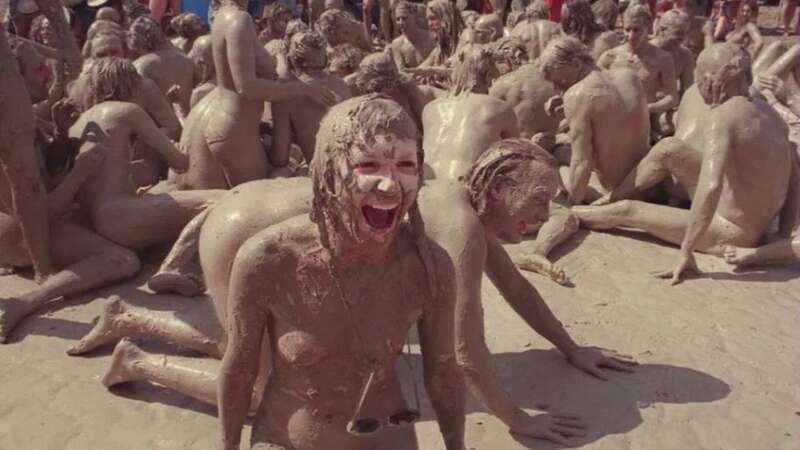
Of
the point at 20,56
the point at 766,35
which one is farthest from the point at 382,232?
the point at 766,35

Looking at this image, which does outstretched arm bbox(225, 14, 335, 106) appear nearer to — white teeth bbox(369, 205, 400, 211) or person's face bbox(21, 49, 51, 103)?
person's face bbox(21, 49, 51, 103)

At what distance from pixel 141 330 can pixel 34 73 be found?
2.60m

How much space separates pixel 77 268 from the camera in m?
5.11

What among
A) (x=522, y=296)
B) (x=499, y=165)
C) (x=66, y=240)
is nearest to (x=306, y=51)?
(x=66, y=240)

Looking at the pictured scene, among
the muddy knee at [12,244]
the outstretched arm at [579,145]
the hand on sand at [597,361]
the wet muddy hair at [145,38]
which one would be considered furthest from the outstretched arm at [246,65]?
the hand on sand at [597,361]

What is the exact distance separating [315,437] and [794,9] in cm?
1513

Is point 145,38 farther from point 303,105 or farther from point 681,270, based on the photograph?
point 681,270

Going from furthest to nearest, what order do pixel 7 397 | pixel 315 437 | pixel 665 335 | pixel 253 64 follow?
pixel 253 64, pixel 665 335, pixel 7 397, pixel 315 437

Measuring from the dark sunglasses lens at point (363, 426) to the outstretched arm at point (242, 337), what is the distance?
350mm

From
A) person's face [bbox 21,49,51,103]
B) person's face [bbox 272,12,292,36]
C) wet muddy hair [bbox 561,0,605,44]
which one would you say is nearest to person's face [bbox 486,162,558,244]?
person's face [bbox 21,49,51,103]

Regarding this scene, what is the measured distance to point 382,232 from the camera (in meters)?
2.09

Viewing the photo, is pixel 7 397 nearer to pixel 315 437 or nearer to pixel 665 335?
pixel 315 437

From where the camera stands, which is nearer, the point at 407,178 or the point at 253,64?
the point at 407,178

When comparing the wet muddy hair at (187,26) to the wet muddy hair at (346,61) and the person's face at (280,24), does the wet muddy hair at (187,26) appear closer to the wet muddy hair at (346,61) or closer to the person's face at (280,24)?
the person's face at (280,24)
